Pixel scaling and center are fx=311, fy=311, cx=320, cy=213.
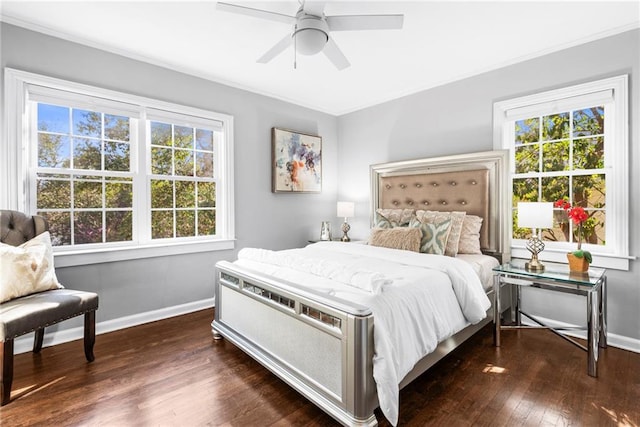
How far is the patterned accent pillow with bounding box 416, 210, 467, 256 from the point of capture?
300cm

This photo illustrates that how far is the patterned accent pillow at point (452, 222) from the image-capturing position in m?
3.00

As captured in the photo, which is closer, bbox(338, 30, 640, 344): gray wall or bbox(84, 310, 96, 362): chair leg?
bbox(84, 310, 96, 362): chair leg

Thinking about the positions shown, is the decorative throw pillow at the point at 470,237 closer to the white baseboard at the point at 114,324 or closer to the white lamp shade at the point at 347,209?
the white lamp shade at the point at 347,209

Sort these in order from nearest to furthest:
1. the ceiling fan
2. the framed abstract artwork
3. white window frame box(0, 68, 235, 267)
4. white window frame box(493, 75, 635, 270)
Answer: the ceiling fan → white window frame box(0, 68, 235, 267) → white window frame box(493, 75, 635, 270) → the framed abstract artwork

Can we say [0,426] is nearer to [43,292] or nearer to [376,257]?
[43,292]

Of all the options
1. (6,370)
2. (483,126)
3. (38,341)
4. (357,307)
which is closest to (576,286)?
(357,307)

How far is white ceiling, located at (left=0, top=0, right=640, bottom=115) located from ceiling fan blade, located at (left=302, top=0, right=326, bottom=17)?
31cm

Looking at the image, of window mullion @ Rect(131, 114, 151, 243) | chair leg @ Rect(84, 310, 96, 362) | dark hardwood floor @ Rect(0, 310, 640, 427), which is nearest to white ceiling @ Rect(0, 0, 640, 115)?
window mullion @ Rect(131, 114, 151, 243)

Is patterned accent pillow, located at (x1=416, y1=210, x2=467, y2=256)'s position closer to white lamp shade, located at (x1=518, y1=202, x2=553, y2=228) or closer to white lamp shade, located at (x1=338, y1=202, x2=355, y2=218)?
white lamp shade, located at (x1=518, y1=202, x2=553, y2=228)

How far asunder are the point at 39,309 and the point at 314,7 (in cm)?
261

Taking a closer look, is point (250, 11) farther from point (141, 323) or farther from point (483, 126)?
point (141, 323)

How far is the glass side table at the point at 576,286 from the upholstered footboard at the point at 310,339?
64.1 inches

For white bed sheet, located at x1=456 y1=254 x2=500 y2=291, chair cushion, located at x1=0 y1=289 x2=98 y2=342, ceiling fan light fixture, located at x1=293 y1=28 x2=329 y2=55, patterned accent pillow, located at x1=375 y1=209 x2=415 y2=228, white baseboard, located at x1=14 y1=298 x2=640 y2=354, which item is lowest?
white baseboard, located at x1=14 y1=298 x2=640 y2=354

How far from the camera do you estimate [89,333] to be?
2346mm
